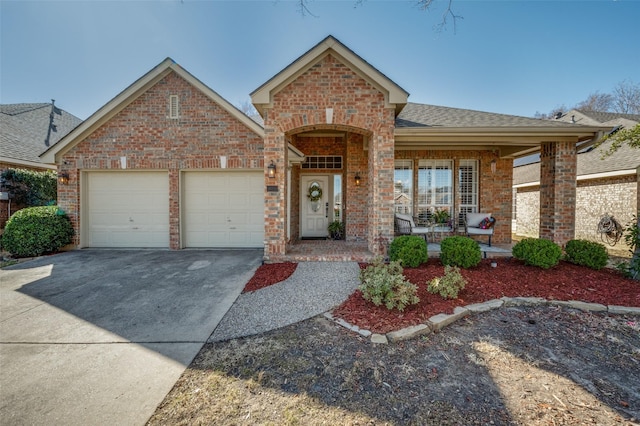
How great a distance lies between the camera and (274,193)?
594 cm

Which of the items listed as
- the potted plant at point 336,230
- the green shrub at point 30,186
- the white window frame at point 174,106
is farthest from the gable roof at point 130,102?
the potted plant at point 336,230

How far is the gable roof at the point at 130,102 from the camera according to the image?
7.37 metres

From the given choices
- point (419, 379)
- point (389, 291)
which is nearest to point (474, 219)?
point (389, 291)

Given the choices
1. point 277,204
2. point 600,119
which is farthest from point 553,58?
point 277,204

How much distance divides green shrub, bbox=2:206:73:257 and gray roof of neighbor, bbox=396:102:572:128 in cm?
951

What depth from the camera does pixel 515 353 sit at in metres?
2.70

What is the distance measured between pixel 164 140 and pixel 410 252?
23.8 feet

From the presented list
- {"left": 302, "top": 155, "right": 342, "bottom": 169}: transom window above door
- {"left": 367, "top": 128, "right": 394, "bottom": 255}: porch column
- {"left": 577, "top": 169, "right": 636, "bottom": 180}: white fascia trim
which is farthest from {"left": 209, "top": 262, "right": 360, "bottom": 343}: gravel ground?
{"left": 577, "top": 169, "right": 636, "bottom": 180}: white fascia trim

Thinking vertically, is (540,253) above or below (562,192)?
below

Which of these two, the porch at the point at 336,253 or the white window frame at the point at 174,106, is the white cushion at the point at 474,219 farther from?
the white window frame at the point at 174,106

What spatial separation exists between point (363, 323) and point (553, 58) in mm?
12780

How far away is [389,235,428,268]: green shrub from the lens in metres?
5.25

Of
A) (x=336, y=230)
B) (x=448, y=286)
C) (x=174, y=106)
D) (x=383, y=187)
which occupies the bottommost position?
(x=448, y=286)

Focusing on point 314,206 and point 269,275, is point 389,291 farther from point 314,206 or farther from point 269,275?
point 314,206
